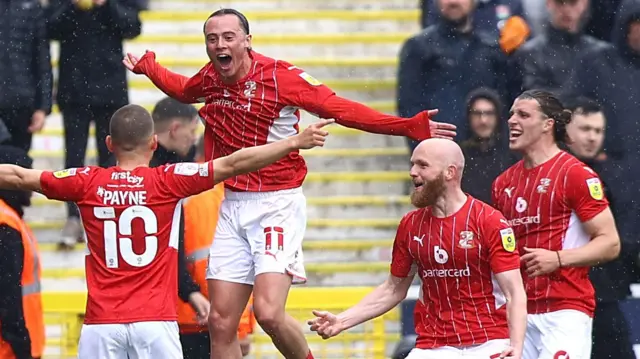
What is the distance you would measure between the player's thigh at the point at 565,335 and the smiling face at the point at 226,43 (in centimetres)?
227

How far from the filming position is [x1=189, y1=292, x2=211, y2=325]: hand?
9086 mm

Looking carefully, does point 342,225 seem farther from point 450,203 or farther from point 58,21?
point 450,203

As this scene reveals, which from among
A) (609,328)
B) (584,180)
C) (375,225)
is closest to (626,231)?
(609,328)

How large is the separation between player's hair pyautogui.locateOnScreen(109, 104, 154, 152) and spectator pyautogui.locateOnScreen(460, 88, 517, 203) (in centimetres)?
313

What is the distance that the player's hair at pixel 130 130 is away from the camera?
25.5ft

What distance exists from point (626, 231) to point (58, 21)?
4.75 meters

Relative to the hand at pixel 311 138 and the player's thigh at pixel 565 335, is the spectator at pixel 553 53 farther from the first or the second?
the hand at pixel 311 138

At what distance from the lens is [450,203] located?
7805 mm

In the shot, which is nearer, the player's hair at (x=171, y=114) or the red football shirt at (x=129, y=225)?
the red football shirt at (x=129, y=225)

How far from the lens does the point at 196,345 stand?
9.42 metres

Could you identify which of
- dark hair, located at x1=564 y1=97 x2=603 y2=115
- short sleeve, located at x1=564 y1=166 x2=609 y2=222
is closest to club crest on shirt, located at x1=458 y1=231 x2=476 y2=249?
short sleeve, located at x1=564 y1=166 x2=609 y2=222

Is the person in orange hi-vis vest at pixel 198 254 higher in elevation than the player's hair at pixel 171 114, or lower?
lower

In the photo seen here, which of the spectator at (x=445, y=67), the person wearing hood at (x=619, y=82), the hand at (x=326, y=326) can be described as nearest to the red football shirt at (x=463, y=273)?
the hand at (x=326, y=326)

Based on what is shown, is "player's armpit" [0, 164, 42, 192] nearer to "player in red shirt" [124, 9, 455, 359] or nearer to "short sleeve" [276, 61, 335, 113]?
"player in red shirt" [124, 9, 455, 359]
